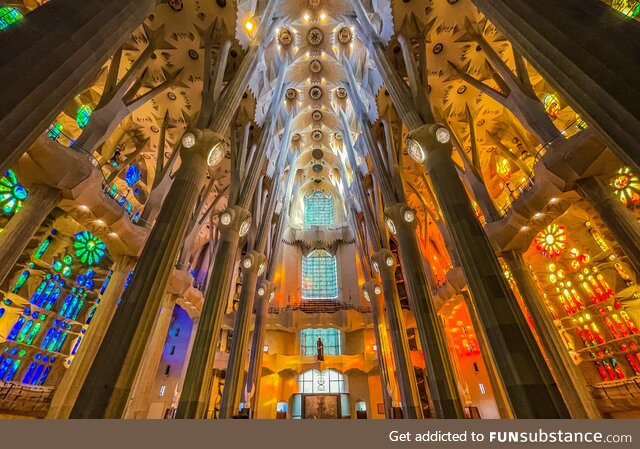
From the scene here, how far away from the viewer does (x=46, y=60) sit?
12.9 feet

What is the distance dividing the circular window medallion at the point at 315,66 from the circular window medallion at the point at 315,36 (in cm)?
118

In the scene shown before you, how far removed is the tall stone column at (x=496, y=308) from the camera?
500 centimetres

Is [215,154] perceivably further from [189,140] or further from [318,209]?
[318,209]

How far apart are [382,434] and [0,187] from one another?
1922 centimetres

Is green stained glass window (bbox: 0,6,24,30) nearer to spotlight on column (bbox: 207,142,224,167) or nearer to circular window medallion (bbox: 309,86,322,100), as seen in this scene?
spotlight on column (bbox: 207,142,224,167)

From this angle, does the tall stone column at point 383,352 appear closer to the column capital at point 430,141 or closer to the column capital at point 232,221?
the column capital at point 232,221

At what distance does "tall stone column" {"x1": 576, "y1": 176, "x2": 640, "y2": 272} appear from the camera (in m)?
7.20

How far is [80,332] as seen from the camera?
15703mm

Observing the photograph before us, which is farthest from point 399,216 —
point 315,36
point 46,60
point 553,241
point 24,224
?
point 315,36

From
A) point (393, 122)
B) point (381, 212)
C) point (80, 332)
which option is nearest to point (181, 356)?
point (80, 332)

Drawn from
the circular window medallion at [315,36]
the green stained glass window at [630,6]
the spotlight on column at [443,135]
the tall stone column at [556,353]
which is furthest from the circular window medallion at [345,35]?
the tall stone column at [556,353]

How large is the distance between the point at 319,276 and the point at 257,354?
37.0ft

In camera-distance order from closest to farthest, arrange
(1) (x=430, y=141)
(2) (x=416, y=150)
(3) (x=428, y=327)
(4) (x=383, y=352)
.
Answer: (1) (x=430, y=141) → (2) (x=416, y=150) → (3) (x=428, y=327) → (4) (x=383, y=352)

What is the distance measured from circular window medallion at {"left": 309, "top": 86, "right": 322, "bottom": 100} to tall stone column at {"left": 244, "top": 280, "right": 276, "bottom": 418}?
14.9 meters
